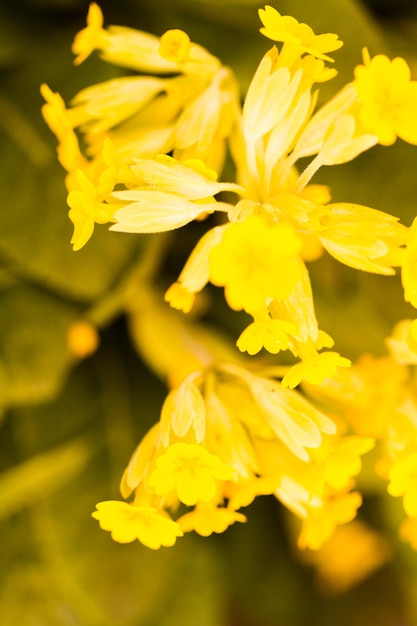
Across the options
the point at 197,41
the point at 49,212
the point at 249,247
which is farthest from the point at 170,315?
the point at 249,247

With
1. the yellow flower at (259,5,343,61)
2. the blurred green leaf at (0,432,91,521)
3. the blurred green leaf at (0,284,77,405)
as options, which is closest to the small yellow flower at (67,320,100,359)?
the blurred green leaf at (0,284,77,405)

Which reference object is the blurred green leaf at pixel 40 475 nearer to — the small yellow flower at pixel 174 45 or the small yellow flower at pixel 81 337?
the small yellow flower at pixel 81 337

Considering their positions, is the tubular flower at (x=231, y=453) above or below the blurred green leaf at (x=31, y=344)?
above

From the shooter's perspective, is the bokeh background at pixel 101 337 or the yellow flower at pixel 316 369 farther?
the bokeh background at pixel 101 337

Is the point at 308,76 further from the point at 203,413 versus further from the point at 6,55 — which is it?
the point at 6,55

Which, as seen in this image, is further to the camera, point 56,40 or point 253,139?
point 56,40

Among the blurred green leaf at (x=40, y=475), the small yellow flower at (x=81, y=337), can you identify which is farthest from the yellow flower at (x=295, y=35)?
the blurred green leaf at (x=40, y=475)

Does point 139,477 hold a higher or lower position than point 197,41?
lower
